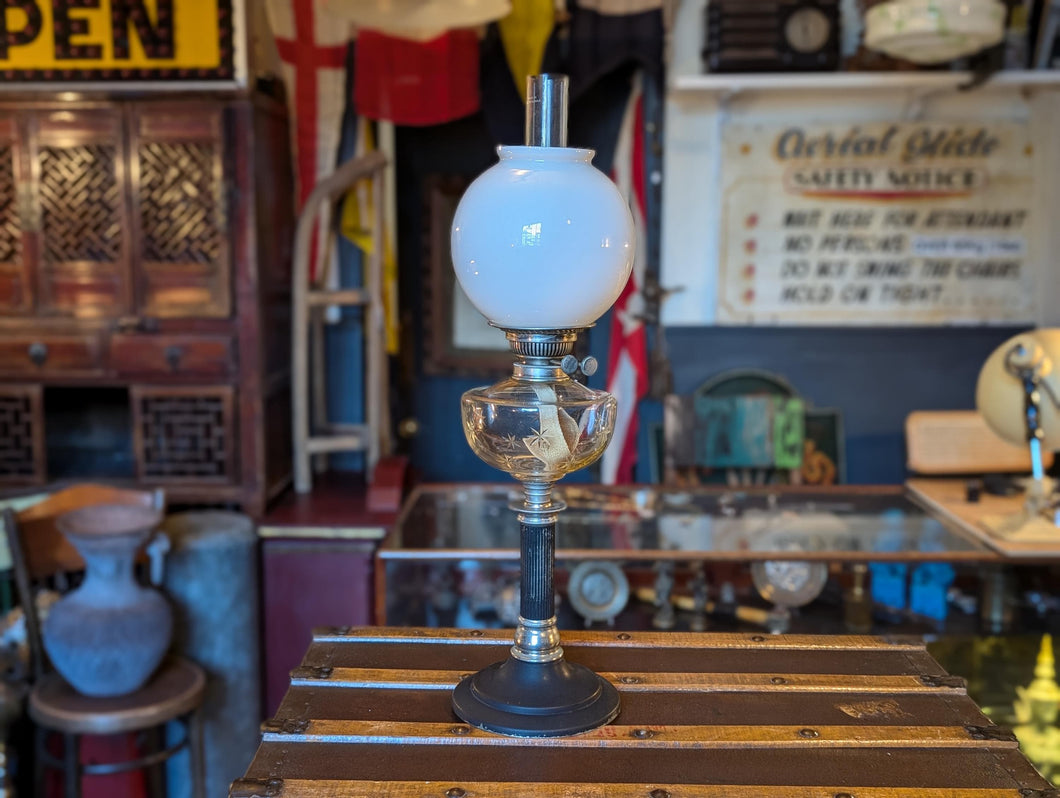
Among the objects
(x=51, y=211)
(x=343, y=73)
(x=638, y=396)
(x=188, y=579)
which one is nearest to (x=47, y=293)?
(x=51, y=211)

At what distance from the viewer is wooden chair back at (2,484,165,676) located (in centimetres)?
315

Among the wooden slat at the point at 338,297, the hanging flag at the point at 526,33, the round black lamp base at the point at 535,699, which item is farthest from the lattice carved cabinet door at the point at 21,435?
the round black lamp base at the point at 535,699

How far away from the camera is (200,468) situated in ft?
12.6

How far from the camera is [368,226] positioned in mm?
4434

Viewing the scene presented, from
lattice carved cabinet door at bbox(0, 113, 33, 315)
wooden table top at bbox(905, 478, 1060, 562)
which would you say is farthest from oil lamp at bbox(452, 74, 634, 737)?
lattice carved cabinet door at bbox(0, 113, 33, 315)

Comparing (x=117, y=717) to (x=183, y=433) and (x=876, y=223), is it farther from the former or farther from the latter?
(x=876, y=223)

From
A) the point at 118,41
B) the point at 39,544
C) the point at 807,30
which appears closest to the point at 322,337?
the point at 118,41

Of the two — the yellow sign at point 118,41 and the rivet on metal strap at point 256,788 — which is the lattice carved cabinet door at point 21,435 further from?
the rivet on metal strap at point 256,788

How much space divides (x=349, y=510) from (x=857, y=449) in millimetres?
2235

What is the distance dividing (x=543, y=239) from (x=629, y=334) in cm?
306

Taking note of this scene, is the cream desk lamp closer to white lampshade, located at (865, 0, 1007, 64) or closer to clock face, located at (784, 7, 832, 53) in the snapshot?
white lampshade, located at (865, 0, 1007, 64)

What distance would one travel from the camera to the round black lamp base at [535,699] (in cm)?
163

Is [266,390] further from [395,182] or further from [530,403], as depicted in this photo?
[530,403]

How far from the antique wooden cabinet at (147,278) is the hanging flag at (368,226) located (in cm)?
59
